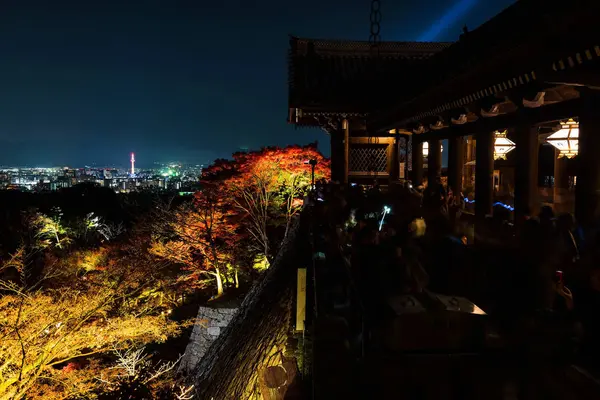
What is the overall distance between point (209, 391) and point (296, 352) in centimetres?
535

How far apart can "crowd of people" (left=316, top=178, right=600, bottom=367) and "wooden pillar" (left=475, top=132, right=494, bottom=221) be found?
246 centimetres

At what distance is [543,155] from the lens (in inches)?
584

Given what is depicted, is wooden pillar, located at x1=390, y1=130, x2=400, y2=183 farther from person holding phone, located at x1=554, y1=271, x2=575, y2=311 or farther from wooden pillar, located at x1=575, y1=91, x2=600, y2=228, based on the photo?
person holding phone, located at x1=554, y1=271, x2=575, y2=311

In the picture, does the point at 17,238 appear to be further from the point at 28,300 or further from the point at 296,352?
the point at 296,352

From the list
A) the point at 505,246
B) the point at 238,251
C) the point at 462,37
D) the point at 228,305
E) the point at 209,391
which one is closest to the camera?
the point at 505,246

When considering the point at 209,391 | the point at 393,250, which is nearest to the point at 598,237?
the point at 393,250

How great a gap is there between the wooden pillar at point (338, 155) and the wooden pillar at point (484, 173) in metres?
5.71

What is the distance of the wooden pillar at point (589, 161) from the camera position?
446cm

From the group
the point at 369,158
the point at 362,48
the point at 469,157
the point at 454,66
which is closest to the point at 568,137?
the point at 454,66

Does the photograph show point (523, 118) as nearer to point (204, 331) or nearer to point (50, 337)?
point (50, 337)

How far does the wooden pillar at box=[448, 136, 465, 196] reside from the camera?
8.20m

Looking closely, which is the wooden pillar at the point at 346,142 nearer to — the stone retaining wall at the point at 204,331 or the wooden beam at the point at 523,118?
the wooden beam at the point at 523,118

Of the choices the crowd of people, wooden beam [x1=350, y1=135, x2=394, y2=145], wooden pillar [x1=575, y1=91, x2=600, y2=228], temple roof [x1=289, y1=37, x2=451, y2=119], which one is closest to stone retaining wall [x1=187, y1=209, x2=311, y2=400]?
the crowd of people

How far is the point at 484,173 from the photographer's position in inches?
281
